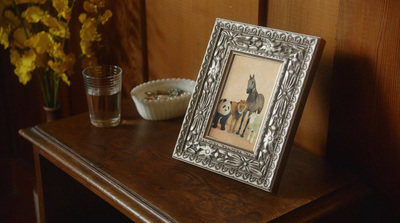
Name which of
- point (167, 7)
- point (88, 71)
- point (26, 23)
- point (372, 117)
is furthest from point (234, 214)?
point (26, 23)

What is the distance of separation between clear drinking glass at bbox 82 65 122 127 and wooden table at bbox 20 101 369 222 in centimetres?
3

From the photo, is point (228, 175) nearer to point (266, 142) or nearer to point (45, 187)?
point (266, 142)

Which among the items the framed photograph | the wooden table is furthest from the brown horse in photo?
the wooden table

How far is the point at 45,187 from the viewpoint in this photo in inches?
49.8

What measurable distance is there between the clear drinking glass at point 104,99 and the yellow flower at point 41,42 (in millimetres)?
364

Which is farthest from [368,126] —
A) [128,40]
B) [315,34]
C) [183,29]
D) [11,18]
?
[11,18]

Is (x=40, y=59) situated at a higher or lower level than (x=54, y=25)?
lower

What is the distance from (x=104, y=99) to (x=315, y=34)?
0.53 m

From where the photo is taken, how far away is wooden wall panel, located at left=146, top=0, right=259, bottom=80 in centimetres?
122

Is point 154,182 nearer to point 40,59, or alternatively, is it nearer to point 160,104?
point 160,104

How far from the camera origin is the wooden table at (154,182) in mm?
902

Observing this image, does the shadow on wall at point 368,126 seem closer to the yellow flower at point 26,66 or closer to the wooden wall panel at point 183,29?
the wooden wall panel at point 183,29

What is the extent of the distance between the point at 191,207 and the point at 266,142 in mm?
190

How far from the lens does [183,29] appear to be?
138 cm
